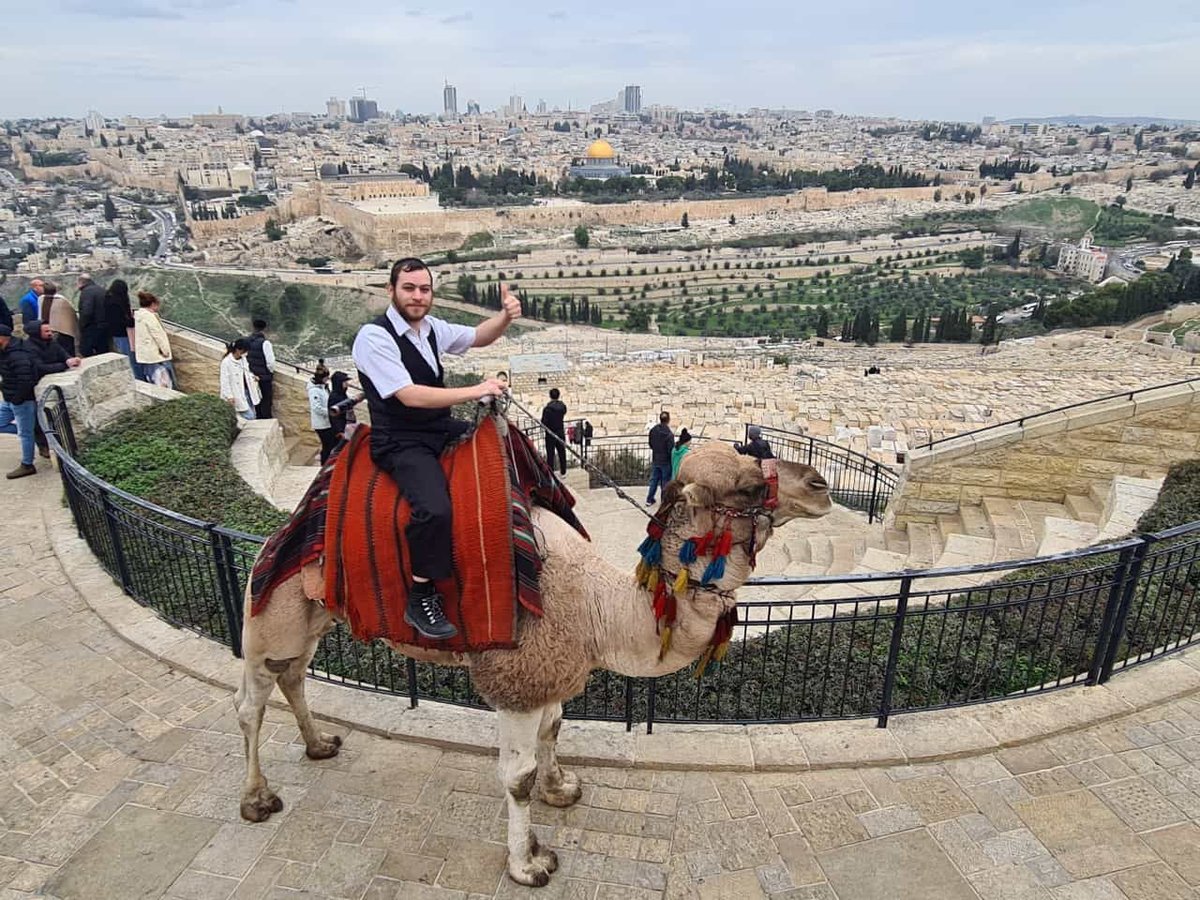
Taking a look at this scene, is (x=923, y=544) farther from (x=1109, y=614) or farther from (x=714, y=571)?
(x=714, y=571)

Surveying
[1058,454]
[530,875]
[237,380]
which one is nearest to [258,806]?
[530,875]

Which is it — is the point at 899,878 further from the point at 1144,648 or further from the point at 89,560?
the point at 89,560

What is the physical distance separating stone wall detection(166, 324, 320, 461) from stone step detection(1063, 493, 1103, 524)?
28.8 feet

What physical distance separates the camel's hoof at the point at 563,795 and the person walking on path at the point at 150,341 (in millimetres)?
7960

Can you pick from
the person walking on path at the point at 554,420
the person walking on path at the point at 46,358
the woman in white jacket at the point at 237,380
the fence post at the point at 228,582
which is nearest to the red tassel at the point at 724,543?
the fence post at the point at 228,582

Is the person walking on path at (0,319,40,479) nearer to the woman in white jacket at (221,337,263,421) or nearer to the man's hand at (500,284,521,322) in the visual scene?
the woman in white jacket at (221,337,263,421)

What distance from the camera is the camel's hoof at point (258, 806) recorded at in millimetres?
3584

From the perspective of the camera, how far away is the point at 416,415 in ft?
9.43

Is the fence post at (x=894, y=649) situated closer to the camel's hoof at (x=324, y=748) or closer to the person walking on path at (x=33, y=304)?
the camel's hoof at (x=324, y=748)

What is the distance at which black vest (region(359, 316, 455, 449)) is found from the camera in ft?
9.30

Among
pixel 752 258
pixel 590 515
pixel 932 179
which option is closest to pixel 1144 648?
pixel 590 515

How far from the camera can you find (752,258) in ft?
254

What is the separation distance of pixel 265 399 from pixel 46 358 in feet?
8.37

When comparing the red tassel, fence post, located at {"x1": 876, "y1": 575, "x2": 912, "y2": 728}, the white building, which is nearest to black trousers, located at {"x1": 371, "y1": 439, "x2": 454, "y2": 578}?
the red tassel
